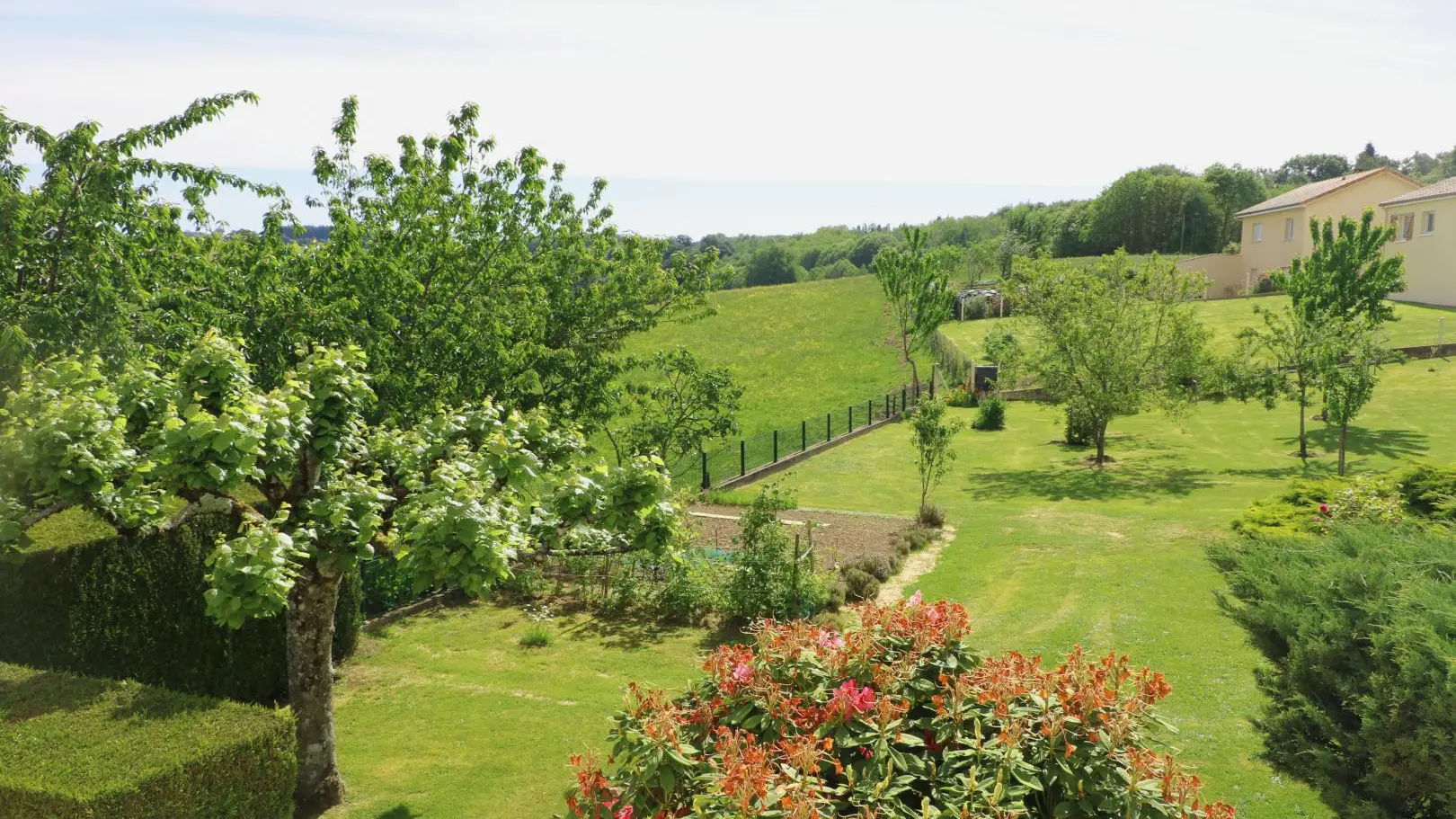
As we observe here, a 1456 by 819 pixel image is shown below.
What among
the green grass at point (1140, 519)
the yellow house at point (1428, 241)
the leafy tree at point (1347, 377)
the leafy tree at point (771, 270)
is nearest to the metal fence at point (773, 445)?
the green grass at point (1140, 519)

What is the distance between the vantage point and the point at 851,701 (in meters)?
5.00

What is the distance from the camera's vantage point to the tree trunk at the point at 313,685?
8.34m

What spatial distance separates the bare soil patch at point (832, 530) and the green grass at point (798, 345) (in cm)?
1468

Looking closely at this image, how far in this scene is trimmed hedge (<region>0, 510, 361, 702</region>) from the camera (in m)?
9.48

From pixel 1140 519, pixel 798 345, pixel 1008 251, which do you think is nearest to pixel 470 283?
pixel 1140 519

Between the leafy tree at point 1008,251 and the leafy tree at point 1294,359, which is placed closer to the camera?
the leafy tree at point 1294,359

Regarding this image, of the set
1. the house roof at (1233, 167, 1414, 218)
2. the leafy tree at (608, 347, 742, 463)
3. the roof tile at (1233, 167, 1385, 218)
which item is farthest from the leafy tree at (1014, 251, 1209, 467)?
the roof tile at (1233, 167, 1385, 218)

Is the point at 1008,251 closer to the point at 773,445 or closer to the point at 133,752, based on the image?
the point at 773,445

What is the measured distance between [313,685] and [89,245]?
5.55m

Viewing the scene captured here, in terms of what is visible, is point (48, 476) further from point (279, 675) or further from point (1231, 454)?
point (1231, 454)

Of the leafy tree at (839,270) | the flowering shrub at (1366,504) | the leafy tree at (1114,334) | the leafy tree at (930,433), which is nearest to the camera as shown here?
the flowering shrub at (1366,504)

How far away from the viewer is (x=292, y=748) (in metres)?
7.49

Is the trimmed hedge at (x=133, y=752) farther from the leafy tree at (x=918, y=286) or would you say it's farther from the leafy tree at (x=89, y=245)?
the leafy tree at (x=918, y=286)

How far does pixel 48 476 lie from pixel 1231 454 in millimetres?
29694
